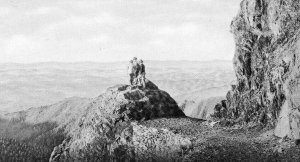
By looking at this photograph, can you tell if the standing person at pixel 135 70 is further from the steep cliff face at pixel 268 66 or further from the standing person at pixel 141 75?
the steep cliff face at pixel 268 66

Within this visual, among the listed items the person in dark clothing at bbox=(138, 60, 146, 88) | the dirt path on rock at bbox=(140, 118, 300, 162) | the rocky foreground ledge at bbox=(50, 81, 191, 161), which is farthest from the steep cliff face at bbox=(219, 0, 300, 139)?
the person in dark clothing at bbox=(138, 60, 146, 88)

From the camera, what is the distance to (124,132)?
37875mm

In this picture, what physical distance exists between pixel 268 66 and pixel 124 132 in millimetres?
13493

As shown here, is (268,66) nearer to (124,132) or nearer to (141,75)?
(124,132)

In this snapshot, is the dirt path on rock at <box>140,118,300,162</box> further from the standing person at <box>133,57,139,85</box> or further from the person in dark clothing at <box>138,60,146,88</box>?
the standing person at <box>133,57,139,85</box>

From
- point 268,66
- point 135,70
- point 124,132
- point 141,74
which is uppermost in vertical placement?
point 268,66

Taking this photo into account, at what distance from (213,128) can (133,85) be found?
11.0 m

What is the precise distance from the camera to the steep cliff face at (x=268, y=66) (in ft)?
94.3

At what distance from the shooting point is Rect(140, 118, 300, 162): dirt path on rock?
88.7 feet

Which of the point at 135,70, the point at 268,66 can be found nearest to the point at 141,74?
the point at 135,70

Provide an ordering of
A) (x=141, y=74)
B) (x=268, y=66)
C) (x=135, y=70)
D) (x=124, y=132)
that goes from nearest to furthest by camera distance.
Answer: (x=268, y=66)
(x=124, y=132)
(x=135, y=70)
(x=141, y=74)

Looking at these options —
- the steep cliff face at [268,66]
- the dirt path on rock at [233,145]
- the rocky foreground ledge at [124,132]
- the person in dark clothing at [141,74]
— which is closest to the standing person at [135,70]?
the person in dark clothing at [141,74]

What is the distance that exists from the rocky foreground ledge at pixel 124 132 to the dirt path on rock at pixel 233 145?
5.04 ft

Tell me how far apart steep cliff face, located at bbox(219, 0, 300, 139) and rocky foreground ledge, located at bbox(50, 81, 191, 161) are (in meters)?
6.67
